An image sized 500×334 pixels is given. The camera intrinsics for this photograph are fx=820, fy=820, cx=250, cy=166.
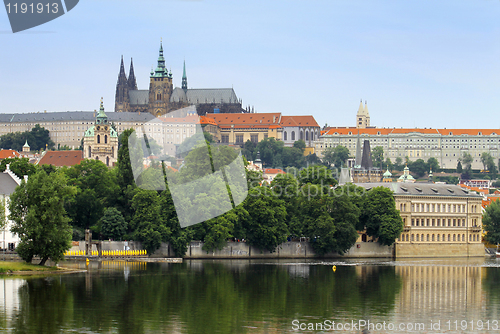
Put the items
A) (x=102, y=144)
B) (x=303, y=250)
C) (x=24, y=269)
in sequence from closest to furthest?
(x=24, y=269) < (x=303, y=250) < (x=102, y=144)

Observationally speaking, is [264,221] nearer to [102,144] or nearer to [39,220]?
[39,220]

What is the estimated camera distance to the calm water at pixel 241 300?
34.8 meters

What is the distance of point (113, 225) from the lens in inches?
2751

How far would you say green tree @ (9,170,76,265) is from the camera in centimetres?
5138

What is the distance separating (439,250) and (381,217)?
12.2m

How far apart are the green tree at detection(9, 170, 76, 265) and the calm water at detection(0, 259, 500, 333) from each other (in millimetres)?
2666

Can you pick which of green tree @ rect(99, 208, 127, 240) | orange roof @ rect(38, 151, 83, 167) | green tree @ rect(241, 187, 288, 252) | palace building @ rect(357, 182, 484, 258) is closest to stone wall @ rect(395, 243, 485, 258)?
palace building @ rect(357, 182, 484, 258)

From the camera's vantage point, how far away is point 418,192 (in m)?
90.9

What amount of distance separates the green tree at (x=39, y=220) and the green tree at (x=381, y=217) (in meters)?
38.2

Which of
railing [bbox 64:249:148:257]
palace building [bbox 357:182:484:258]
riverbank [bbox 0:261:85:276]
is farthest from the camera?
palace building [bbox 357:182:484:258]

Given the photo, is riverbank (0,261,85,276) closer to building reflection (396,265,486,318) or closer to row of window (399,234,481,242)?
building reflection (396,265,486,318)

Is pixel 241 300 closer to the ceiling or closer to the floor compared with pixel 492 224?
closer to the floor

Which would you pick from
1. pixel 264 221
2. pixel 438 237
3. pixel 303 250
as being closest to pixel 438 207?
pixel 438 237

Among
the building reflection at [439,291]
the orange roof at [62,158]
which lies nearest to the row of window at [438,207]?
the building reflection at [439,291]
